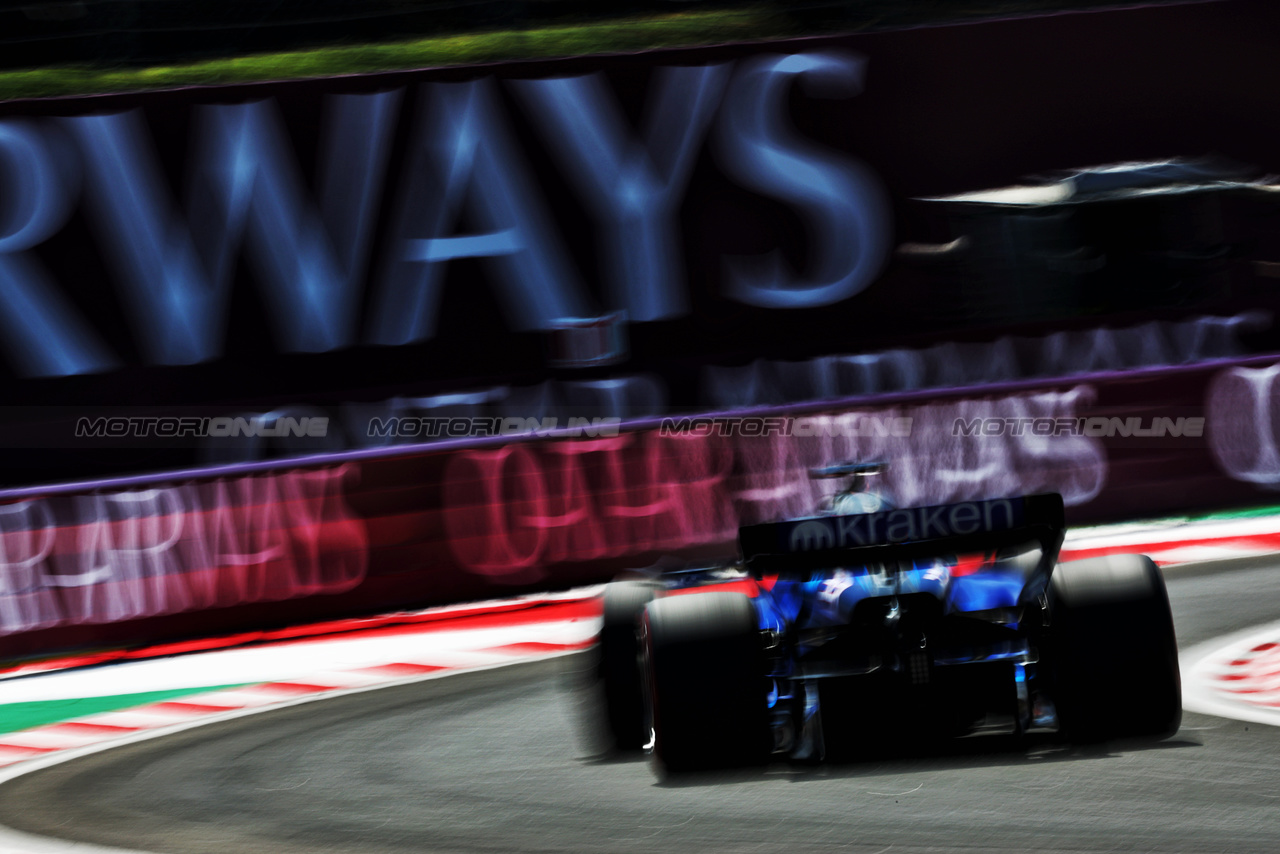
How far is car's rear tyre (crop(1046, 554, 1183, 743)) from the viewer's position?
530 cm

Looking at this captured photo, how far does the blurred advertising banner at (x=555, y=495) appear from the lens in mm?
11477

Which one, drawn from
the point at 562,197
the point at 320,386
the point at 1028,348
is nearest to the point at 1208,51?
the point at 1028,348

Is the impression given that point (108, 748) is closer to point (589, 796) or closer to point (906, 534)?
point (589, 796)

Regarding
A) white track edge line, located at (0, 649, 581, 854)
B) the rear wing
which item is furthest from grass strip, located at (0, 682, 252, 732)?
the rear wing

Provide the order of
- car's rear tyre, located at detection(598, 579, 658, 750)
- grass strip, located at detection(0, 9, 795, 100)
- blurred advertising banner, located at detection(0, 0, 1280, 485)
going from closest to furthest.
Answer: car's rear tyre, located at detection(598, 579, 658, 750)
blurred advertising banner, located at detection(0, 0, 1280, 485)
grass strip, located at detection(0, 9, 795, 100)

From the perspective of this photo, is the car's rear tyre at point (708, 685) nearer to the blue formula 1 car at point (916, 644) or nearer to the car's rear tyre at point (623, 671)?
the blue formula 1 car at point (916, 644)

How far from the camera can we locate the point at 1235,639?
7.79m

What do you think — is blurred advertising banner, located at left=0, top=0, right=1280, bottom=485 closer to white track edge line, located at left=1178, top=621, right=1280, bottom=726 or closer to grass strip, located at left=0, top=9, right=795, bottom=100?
grass strip, located at left=0, top=9, right=795, bottom=100

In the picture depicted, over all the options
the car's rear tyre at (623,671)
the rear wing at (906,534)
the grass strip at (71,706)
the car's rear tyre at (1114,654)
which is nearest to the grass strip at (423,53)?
the grass strip at (71,706)

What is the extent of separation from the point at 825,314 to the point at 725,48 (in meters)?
2.70

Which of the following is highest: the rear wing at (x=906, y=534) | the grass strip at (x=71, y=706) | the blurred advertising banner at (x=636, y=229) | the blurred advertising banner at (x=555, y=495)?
the blurred advertising banner at (x=636, y=229)

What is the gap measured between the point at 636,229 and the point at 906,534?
32.6 feet

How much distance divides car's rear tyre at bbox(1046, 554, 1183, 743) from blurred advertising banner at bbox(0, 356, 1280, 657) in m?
6.30

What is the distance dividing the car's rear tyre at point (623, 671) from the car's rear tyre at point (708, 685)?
2.13ft
